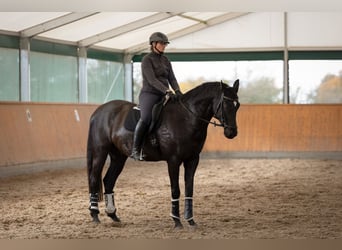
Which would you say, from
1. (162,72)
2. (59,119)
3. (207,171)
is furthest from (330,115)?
(162,72)

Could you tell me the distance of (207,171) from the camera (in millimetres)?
13719

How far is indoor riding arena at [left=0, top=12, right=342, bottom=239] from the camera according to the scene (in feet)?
26.0

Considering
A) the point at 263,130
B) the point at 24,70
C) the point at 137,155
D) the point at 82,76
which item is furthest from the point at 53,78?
the point at 137,155

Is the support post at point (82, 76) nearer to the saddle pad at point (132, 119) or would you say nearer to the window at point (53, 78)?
the window at point (53, 78)

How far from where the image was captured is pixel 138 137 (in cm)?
732

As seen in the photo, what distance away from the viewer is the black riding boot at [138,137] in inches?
287

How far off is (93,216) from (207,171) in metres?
6.22

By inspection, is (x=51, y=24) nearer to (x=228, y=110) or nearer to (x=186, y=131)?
(x=186, y=131)

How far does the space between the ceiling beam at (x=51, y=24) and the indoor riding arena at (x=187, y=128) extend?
0.09 feet

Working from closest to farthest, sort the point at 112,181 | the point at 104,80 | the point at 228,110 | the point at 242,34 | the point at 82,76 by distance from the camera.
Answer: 1. the point at 228,110
2. the point at 112,181
3. the point at 82,76
4. the point at 104,80
5. the point at 242,34

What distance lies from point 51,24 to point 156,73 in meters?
9.16

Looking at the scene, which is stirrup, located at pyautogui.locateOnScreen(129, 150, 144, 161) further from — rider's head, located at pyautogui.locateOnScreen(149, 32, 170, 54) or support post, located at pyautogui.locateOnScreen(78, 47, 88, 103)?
support post, located at pyautogui.locateOnScreen(78, 47, 88, 103)

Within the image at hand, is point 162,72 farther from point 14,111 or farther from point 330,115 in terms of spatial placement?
point 330,115

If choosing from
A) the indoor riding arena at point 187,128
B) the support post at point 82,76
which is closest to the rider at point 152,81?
the indoor riding arena at point 187,128
